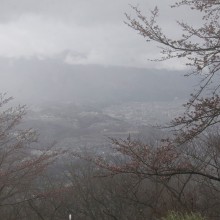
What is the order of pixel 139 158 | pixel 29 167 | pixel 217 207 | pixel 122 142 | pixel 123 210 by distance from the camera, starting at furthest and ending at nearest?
pixel 123 210 → pixel 217 207 → pixel 29 167 → pixel 122 142 → pixel 139 158

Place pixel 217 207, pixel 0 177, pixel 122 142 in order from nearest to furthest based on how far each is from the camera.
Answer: pixel 122 142 → pixel 0 177 → pixel 217 207

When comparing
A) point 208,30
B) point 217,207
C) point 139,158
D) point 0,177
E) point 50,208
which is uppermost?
point 208,30

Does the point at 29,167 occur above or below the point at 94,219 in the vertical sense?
above

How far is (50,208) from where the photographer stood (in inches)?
1448

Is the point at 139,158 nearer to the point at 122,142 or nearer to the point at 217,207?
the point at 122,142

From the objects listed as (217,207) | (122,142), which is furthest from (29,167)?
(217,207)

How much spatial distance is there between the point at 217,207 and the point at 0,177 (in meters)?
14.2

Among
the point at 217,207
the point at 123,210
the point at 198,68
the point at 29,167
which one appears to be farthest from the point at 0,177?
the point at 123,210

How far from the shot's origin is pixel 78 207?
37.5m

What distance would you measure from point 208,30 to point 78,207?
102 feet

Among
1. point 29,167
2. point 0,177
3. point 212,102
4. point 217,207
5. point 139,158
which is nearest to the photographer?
point 212,102

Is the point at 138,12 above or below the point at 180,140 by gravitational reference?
above

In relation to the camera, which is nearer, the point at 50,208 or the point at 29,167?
the point at 29,167

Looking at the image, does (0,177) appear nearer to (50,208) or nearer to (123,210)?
(123,210)
